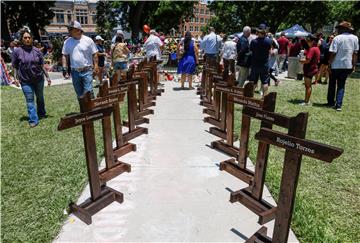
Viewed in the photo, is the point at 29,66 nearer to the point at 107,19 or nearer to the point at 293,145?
the point at 293,145

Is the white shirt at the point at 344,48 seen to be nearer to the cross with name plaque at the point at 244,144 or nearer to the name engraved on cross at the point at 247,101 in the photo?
the cross with name plaque at the point at 244,144

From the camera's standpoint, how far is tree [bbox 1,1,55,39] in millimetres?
39250

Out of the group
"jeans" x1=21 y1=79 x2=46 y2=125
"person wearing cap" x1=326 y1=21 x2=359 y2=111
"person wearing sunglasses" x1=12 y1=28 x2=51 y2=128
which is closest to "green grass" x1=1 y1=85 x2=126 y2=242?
"jeans" x1=21 y1=79 x2=46 y2=125

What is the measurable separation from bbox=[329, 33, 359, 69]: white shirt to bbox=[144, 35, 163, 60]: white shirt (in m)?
5.53

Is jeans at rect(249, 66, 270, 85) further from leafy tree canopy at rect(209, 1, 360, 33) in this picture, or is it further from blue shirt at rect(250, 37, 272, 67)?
leafy tree canopy at rect(209, 1, 360, 33)

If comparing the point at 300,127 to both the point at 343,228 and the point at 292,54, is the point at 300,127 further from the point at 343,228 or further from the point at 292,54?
the point at 292,54

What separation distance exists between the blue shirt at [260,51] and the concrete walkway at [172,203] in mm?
2821

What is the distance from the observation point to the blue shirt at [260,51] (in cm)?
748

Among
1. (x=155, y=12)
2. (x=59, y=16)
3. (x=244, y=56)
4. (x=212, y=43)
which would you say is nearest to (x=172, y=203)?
(x=244, y=56)

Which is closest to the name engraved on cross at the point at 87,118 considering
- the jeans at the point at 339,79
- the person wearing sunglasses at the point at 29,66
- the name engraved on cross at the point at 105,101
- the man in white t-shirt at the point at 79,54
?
the name engraved on cross at the point at 105,101

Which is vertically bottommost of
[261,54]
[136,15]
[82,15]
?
[261,54]

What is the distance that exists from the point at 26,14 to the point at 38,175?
43728mm

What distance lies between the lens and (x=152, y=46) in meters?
11.0

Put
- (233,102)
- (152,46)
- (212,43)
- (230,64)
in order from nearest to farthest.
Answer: (233,102) → (230,64) → (152,46) → (212,43)
